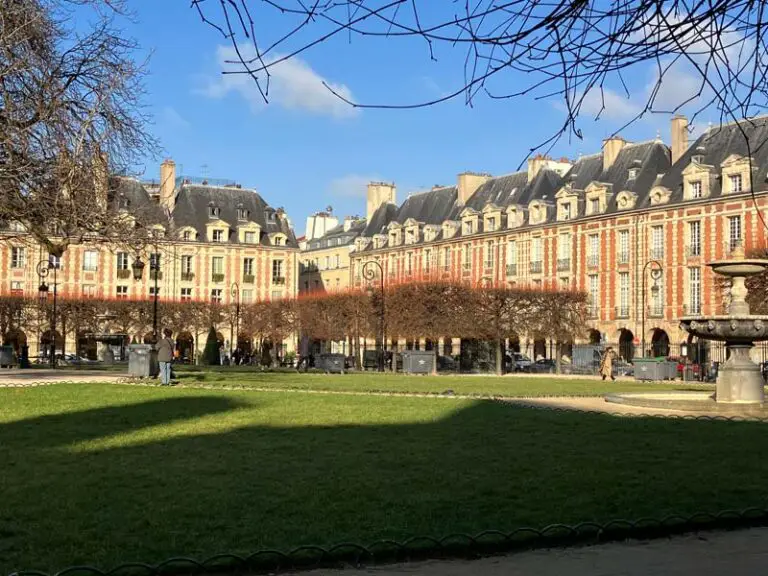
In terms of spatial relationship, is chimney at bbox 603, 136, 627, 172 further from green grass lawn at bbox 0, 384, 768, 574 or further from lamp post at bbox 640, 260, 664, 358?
green grass lawn at bbox 0, 384, 768, 574

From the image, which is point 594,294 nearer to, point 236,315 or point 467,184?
point 467,184

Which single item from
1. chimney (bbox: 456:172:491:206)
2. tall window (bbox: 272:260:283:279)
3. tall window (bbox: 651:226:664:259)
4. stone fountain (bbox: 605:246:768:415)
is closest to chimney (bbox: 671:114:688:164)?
tall window (bbox: 651:226:664:259)

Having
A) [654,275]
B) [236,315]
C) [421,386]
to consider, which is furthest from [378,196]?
[421,386]

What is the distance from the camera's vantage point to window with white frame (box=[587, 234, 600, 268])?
48.2 metres

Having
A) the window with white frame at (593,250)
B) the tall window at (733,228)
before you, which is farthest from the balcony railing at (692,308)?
the window with white frame at (593,250)

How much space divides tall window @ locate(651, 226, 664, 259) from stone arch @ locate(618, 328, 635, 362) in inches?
147

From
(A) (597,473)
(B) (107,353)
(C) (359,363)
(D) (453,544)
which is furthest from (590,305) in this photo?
(D) (453,544)

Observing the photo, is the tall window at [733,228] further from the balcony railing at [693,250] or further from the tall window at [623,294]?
the tall window at [623,294]

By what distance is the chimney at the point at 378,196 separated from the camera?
225 feet

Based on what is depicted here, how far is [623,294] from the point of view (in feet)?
153

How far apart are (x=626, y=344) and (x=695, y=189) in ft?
26.0

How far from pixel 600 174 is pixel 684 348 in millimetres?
11564

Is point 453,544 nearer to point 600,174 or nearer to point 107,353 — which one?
point 107,353

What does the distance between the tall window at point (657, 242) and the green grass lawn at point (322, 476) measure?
33.2 meters
